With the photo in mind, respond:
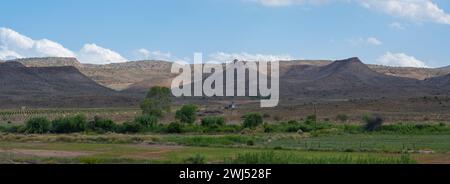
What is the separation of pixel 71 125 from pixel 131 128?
6298 millimetres

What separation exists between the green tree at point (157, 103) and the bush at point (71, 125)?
503 inches

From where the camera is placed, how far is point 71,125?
236 ft

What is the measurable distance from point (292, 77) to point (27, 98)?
80073 mm

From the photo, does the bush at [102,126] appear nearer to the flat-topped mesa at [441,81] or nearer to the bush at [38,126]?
the bush at [38,126]

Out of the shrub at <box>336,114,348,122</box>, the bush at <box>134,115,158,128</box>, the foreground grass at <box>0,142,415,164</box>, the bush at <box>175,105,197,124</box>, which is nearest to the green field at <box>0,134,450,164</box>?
the foreground grass at <box>0,142,415,164</box>

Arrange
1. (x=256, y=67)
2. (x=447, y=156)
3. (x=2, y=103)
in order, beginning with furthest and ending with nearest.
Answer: (x=256, y=67), (x=2, y=103), (x=447, y=156)

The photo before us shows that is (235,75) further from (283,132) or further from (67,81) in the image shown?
(283,132)

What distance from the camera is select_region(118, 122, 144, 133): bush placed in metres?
70.9

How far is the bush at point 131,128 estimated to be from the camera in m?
70.9

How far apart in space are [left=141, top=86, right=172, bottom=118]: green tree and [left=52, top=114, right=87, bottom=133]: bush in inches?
503

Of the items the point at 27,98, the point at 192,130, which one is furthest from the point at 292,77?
the point at 192,130

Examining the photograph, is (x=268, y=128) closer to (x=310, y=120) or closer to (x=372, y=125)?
(x=372, y=125)

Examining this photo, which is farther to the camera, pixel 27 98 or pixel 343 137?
pixel 27 98
